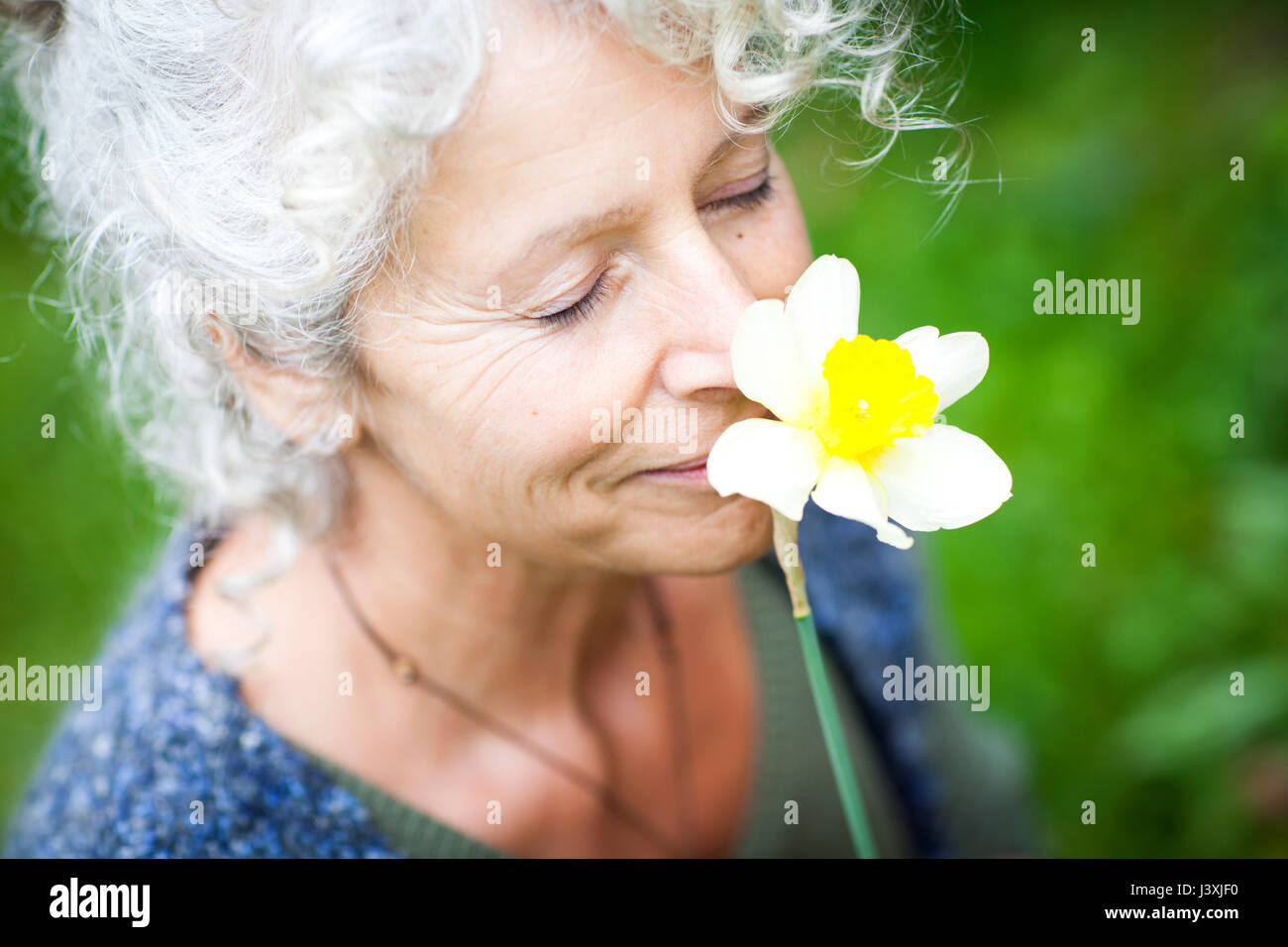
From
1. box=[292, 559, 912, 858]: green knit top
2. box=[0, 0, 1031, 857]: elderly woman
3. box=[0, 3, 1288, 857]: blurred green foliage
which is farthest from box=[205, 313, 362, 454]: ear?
box=[0, 3, 1288, 857]: blurred green foliage

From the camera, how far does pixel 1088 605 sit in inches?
100.0

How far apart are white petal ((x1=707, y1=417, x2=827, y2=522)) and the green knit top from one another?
0.89 metres

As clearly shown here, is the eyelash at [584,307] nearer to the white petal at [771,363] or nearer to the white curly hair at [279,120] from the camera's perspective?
the white curly hair at [279,120]

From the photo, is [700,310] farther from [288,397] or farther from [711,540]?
[288,397]

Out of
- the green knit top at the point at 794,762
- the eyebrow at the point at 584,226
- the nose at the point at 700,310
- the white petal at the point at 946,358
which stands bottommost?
the green knit top at the point at 794,762

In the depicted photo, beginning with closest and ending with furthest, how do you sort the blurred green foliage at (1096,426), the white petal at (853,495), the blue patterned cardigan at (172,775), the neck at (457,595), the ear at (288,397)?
the white petal at (853,495) → the ear at (288,397) → the blue patterned cardigan at (172,775) → the neck at (457,595) → the blurred green foliage at (1096,426)

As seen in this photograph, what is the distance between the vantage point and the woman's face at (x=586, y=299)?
94 cm

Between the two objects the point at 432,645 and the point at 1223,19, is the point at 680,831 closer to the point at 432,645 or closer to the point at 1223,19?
the point at 432,645

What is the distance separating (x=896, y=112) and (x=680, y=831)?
1.12 m

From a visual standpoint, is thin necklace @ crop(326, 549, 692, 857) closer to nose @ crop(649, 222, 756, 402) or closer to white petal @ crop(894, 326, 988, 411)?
nose @ crop(649, 222, 756, 402)

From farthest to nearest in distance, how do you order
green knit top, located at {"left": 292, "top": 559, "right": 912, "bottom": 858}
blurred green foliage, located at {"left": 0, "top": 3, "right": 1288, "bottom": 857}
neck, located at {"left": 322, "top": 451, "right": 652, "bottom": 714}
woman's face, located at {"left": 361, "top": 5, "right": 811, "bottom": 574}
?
blurred green foliage, located at {"left": 0, "top": 3, "right": 1288, "bottom": 857} → green knit top, located at {"left": 292, "top": 559, "right": 912, "bottom": 858} → neck, located at {"left": 322, "top": 451, "right": 652, "bottom": 714} → woman's face, located at {"left": 361, "top": 5, "right": 811, "bottom": 574}

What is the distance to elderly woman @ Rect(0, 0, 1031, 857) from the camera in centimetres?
96

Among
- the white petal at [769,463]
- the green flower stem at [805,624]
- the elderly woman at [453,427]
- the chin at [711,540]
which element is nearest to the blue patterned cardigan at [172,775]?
the elderly woman at [453,427]
